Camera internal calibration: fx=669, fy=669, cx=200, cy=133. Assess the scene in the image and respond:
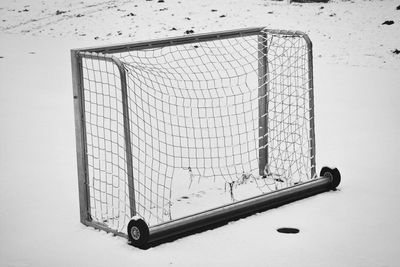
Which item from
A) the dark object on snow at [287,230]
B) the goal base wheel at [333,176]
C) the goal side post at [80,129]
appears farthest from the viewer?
the goal base wheel at [333,176]

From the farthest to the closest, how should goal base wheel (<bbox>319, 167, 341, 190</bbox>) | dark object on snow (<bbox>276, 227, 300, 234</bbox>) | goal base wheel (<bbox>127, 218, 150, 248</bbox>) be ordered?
goal base wheel (<bbox>319, 167, 341, 190</bbox>)
dark object on snow (<bbox>276, 227, 300, 234</bbox>)
goal base wheel (<bbox>127, 218, 150, 248</bbox>)

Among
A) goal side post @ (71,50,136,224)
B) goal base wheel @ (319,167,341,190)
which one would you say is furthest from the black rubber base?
goal side post @ (71,50,136,224)

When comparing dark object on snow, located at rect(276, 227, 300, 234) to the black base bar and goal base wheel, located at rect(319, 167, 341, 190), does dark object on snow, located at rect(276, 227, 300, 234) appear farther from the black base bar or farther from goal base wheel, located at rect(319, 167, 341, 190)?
goal base wheel, located at rect(319, 167, 341, 190)

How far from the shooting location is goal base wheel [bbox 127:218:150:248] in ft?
11.6

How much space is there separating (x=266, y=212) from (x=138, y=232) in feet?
3.23

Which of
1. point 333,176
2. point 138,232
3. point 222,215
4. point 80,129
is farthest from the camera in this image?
point 333,176

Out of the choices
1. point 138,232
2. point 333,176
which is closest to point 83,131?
point 138,232

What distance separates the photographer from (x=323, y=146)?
5703mm

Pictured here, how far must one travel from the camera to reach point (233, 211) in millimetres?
3971

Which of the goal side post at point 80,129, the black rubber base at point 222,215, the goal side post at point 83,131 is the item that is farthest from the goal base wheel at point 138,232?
the goal side post at point 80,129

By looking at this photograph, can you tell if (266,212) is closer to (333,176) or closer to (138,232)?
(333,176)

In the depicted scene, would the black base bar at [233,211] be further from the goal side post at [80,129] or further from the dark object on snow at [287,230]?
the goal side post at [80,129]

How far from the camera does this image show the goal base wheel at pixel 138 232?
11.6 ft

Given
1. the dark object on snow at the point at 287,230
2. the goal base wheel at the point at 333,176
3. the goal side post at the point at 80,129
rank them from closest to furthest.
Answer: the goal side post at the point at 80,129 → the dark object on snow at the point at 287,230 → the goal base wheel at the point at 333,176
